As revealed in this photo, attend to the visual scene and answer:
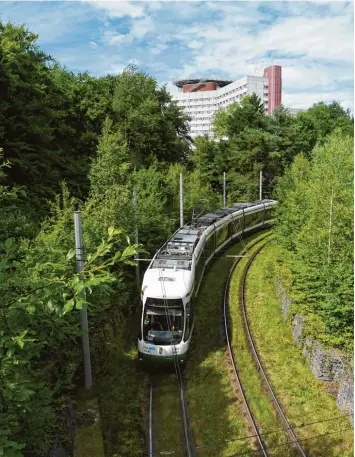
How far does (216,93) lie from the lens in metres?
144

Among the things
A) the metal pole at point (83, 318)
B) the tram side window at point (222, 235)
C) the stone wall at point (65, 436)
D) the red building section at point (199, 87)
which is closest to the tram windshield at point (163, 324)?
the metal pole at point (83, 318)

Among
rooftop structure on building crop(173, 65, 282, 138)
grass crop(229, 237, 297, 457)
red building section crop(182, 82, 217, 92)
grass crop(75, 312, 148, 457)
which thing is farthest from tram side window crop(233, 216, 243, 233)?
red building section crop(182, 82, 217, 92)

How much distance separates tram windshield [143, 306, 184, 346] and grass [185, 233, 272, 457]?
1.77 metres

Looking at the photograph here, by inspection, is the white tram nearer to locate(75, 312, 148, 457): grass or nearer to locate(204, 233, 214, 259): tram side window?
locate(75, 312, 148, 457): grass

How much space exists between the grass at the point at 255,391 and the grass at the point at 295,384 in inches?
18.0

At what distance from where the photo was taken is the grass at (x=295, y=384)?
36.3ft

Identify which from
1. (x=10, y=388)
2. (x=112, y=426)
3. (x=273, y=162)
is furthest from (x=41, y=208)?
(x=273, y=162)

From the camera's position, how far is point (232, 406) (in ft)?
41.5

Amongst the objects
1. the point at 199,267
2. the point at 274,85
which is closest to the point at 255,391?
the point at 199,267

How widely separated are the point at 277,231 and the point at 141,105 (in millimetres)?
22566

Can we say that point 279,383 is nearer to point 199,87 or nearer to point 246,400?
point 246,400

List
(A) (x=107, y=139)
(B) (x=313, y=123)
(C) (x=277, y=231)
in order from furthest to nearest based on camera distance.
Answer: (B) (x=313, y=123), (C) (x=277, y=231), (A) (x=107, y=139)

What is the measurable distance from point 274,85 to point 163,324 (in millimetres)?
122327

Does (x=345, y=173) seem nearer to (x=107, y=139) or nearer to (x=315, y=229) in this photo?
(x=315, y=229)
